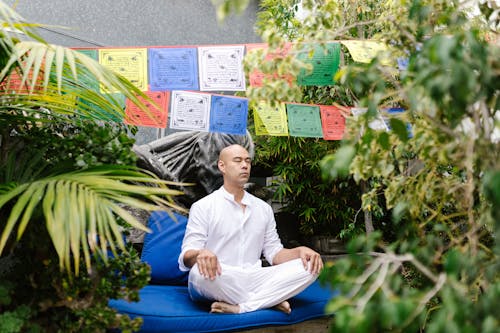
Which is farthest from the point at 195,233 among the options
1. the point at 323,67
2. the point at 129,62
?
the point at 323,67

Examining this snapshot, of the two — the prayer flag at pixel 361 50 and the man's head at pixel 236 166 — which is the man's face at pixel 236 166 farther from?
the prayer flag at pixel 361 50

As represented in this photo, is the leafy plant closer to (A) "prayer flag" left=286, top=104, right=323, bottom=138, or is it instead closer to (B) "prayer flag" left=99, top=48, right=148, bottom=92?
(B) "prayer flag" left=99, top=48, right=148, bottom=92

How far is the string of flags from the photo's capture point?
2965 millimetres

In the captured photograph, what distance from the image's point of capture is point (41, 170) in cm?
213

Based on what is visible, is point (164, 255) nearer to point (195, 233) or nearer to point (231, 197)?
point (195, 233)

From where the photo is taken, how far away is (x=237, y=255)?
119 inches

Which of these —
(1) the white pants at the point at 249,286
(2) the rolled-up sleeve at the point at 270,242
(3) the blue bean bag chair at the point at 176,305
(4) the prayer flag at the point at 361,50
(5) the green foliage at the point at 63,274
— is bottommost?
(3) the blue bean bag chair at the point at 176,305

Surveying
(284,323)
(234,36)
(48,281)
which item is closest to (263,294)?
(284,323)

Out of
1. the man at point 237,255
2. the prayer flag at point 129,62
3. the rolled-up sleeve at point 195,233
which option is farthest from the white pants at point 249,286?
the prayer flag at point 129,62

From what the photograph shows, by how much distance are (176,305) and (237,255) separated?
47cm

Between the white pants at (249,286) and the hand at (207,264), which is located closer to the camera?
the hand at (207,264)

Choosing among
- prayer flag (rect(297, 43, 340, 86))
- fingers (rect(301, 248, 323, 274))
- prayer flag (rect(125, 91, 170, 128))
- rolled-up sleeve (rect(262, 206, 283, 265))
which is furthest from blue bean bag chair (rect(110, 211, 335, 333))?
prayer flag (rect(297, 43, 340, 86))

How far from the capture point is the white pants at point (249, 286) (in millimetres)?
2670

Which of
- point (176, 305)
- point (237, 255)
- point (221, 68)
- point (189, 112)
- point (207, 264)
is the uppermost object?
point (221, 68)
